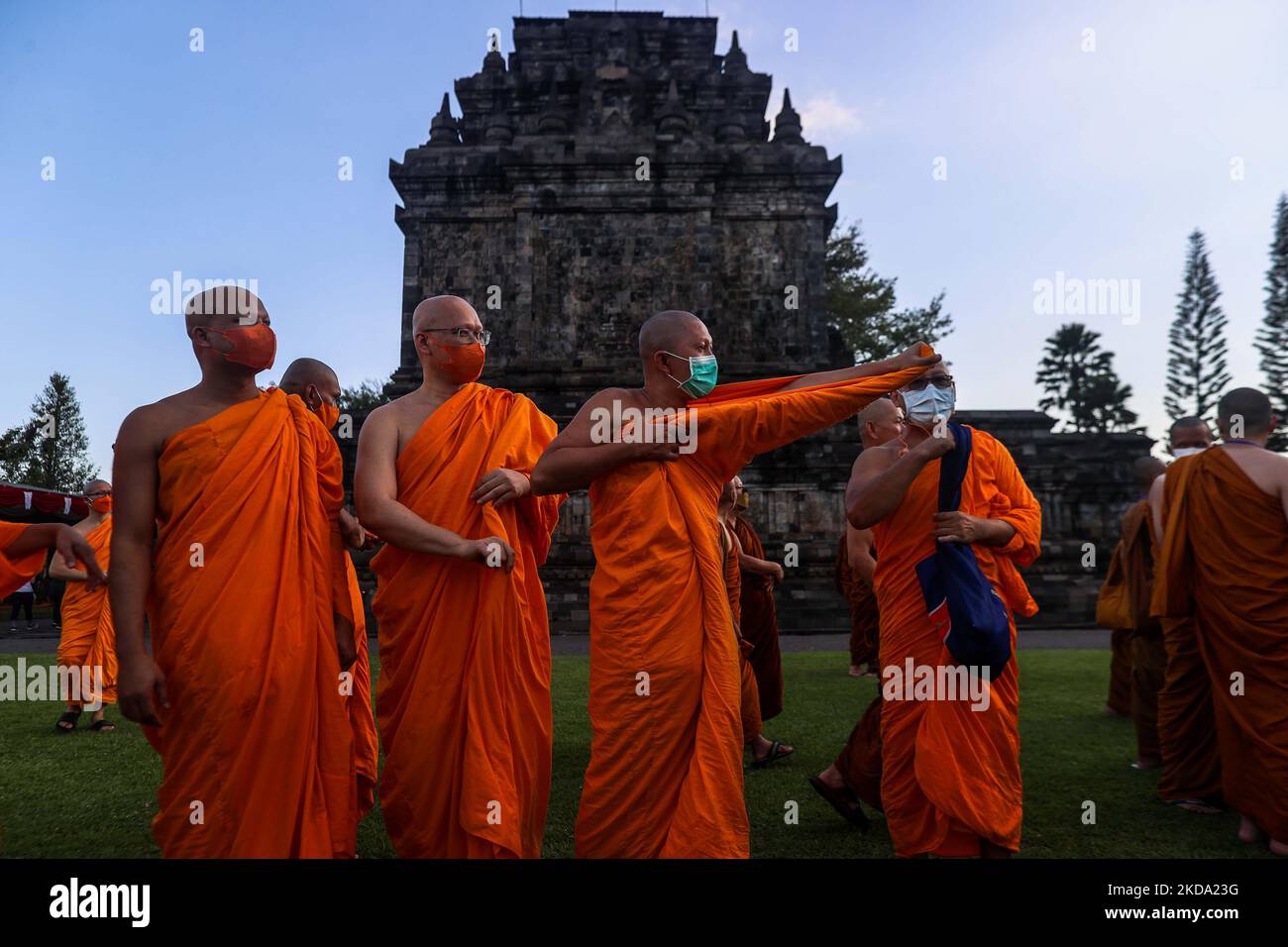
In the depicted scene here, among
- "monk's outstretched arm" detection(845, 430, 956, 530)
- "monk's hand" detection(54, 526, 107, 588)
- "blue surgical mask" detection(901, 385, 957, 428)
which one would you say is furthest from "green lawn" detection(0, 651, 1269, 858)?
"blue surgical mask" detection(901, 385, 957, 428)

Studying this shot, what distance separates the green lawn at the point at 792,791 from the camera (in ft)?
13.1

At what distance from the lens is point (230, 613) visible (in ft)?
8.63

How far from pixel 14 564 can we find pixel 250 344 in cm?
119

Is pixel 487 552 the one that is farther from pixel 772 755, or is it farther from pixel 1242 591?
pixel 1242 591

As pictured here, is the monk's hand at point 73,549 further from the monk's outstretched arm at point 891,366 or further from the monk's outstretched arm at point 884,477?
the monk's outstretched arm at point 884,477

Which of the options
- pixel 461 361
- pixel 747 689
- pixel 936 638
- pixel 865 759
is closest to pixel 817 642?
pixel 747 689

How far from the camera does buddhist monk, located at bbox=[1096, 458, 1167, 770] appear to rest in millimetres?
5645

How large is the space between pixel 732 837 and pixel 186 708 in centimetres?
171

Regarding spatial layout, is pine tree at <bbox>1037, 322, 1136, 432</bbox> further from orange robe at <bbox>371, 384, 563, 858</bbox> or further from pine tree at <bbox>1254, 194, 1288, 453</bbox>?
orange robe at <bbox>371, 384, 563, 858</bbox>

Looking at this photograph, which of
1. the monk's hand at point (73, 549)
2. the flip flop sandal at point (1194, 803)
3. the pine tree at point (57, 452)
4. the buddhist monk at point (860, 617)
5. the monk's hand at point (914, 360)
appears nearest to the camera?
the monk's hand at point (73, 549)

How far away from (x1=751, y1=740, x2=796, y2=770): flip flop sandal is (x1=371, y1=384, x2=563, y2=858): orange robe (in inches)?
104

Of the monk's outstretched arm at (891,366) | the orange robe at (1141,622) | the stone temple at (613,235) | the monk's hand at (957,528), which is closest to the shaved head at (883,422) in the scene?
the monk's hand at (957,528)

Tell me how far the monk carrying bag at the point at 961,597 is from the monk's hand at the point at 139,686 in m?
2.72
